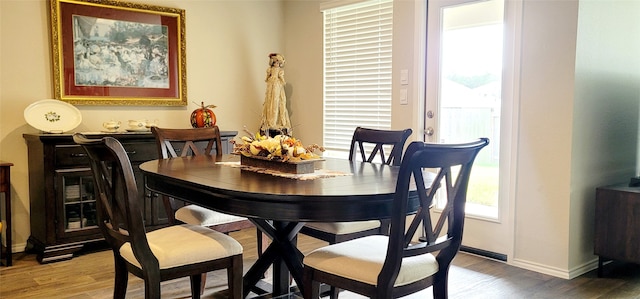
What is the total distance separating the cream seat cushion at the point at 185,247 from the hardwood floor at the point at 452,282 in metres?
0.82

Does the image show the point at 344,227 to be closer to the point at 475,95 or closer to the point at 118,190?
the point at 118,190

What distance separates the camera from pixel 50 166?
3596 mm

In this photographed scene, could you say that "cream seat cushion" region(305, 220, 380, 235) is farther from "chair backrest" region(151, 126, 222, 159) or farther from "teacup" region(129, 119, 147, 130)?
"teacup" region(129, 119, 147, 130)

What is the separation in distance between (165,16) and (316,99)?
62.2 inches

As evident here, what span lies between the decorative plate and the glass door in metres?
2.71

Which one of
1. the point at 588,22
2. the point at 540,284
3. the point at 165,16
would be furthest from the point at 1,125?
the point at 588,22

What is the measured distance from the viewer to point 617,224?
326 centimetres

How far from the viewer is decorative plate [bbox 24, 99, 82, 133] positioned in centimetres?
373

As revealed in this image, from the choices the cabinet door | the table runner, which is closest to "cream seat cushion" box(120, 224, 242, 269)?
the table runner

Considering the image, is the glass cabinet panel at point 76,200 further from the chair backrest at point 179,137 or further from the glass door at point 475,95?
the glass door at point 475,95

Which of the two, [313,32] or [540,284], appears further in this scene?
[313,32]

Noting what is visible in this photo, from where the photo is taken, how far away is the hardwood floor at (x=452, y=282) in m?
3.00

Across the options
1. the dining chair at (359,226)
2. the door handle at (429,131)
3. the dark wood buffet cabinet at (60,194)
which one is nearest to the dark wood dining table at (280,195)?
the dining chair at (359,226)

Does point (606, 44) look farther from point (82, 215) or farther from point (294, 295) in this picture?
point (82, 215)
